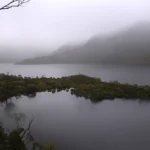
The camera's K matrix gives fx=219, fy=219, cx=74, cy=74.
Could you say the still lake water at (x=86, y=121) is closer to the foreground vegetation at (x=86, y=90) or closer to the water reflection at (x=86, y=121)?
the water reflection at (x=86, y=121)

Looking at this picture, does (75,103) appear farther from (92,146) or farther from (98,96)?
(92,146)

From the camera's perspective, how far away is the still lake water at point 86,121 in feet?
53.7

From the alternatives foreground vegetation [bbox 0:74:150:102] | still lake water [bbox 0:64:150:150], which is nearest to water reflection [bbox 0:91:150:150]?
still lake water [bbox 0:64:150:150]

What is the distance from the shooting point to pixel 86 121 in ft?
69.6

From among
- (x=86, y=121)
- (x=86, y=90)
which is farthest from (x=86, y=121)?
(x=86, y=90)

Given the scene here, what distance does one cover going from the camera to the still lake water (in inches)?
644

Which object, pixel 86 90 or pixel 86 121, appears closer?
pixel 86 121

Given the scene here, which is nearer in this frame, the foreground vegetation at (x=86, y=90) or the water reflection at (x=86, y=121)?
the water reflection at (x=86, y=121)

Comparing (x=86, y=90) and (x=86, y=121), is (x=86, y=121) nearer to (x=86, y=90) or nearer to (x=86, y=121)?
(x=86, y=121)

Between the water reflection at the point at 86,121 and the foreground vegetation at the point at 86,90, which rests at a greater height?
the foreground vegetation at the point at 86,90

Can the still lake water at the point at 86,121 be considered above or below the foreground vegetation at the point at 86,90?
below

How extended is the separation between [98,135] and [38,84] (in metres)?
22.2

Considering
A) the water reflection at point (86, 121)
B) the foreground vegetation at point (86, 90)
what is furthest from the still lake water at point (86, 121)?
the foreground vegetation at point (86, 90)

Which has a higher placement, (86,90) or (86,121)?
(86,90)
